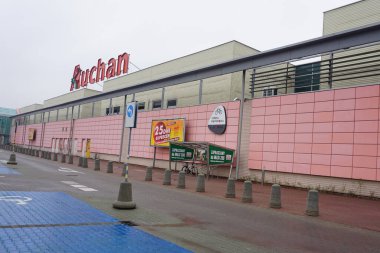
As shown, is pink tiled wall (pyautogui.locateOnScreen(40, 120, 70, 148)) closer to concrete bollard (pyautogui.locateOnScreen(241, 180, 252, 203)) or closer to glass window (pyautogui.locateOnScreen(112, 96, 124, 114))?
glass window (pyautogui.locateOnScreen(112, 96, 124, 114))

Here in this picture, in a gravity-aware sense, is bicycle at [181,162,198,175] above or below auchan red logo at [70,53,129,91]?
below

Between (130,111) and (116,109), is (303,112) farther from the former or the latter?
(116,109)

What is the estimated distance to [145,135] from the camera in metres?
34.8

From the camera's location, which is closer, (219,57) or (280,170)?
(280,170)

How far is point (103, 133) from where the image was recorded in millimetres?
43250

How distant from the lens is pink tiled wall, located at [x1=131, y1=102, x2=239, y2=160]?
24.5m

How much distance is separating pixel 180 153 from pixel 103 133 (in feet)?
69.1

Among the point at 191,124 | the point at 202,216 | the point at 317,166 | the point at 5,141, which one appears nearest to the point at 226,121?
the point at 191,124

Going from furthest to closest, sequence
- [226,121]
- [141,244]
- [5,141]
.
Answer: [5,141] < [226,121] < [141,244]

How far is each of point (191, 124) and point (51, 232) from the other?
22134 millimetres

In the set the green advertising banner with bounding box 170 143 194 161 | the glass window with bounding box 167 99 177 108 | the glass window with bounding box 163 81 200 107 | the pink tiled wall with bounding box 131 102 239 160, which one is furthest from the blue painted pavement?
the glass window with bounding box 167 99 177 108

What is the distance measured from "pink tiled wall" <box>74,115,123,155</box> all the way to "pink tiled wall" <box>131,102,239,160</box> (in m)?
3.70

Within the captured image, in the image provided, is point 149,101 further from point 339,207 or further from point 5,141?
point 5,141

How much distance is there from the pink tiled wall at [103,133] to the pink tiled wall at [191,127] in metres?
3.70
